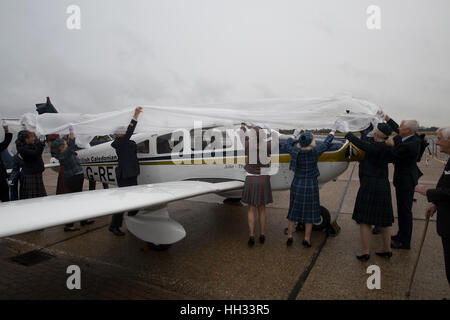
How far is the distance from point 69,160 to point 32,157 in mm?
625

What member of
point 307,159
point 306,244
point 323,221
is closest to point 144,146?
point 307,159

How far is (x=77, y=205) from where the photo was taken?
2754 millimetres

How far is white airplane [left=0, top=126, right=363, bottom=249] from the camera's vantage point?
8.22ft

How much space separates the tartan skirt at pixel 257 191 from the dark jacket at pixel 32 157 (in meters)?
3.79

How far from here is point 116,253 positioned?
12.6 ft

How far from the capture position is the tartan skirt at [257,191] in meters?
3.90

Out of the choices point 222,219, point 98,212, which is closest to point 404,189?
point 222,219

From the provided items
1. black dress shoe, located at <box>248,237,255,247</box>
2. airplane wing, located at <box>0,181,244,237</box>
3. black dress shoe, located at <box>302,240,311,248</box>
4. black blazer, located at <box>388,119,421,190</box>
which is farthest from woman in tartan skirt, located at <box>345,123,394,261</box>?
airplane wing, located at <box>0,181,244,237</box>

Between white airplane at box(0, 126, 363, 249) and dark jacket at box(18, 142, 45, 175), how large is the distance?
1183 mm

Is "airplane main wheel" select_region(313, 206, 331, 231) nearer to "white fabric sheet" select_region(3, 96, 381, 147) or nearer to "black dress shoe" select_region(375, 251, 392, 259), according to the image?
"black dress shoe" select_region(375, 251, 392, 259)

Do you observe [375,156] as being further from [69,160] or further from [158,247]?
[69,160]

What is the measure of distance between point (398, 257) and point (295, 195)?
1.52m

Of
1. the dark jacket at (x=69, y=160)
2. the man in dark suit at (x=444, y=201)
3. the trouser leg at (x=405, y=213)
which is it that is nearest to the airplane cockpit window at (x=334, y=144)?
the trouser leg at (x=405, y=213)
